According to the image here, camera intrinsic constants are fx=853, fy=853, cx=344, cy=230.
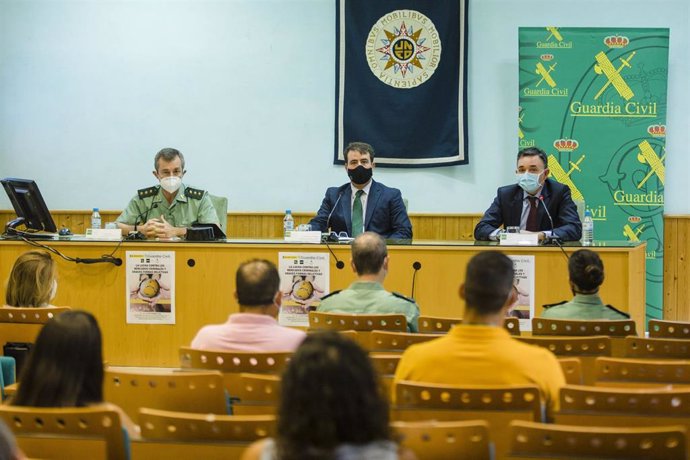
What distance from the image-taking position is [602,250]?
198 inches

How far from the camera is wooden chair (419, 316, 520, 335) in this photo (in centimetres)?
382

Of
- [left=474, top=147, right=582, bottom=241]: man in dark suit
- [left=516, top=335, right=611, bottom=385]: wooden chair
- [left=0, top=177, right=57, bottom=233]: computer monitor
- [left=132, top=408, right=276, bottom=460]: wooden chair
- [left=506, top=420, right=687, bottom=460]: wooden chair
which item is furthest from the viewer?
[left=474, top=147, right=582, bottom=241]: man in dark suit

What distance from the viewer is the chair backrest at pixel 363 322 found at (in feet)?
12.3

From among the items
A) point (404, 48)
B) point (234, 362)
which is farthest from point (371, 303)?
point (404, 48)

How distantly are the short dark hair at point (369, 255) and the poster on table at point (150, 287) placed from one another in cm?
165

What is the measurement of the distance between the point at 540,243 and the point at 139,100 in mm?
4413

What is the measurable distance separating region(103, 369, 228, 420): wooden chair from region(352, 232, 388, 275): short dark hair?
1588 mm

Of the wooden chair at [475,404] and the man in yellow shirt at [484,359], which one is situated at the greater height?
the man in yellow shirt at [484,359]

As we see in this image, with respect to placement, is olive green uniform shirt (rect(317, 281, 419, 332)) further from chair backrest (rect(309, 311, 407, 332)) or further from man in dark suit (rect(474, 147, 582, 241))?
man in dark suit (rect(474, 147, 582, 241))

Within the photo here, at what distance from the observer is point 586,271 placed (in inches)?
151

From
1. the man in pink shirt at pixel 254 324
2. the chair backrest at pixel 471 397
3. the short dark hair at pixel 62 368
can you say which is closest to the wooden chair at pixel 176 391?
the short dark hair at pixel 62 368

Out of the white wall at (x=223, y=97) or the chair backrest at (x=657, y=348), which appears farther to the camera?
the white wall at (x=223, y=97)

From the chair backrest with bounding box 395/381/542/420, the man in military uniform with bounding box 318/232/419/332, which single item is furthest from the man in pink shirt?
the man in military uniform with bounding box 318/232/419/332

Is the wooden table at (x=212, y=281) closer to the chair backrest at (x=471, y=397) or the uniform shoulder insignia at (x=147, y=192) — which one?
the uniform shoulder insignia at (x=147, y=192)
